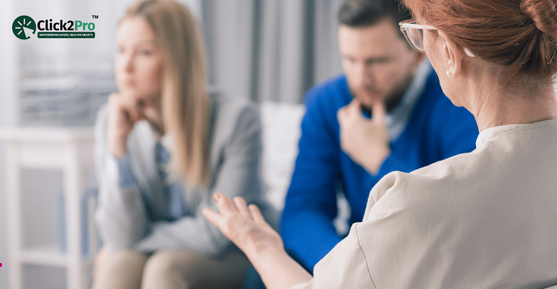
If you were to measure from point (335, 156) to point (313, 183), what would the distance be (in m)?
0.11

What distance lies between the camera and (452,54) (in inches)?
20.0

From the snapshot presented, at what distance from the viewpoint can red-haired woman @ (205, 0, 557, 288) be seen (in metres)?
0.45

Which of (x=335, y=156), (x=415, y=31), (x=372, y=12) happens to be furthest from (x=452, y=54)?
(x=335, y=156)

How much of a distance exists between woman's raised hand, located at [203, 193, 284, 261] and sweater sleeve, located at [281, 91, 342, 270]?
34cm

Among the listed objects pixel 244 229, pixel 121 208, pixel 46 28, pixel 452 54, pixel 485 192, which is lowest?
pixel 121 208

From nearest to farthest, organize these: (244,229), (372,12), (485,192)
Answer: (485,192) → (244,229) → (372,12)

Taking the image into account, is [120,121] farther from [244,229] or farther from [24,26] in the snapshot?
[244,229]

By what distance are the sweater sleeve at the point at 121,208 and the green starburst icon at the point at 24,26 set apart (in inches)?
14.4

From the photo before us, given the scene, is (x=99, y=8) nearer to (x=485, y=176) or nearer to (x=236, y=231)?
(x=236, y=231)

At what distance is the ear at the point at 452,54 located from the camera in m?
0.50

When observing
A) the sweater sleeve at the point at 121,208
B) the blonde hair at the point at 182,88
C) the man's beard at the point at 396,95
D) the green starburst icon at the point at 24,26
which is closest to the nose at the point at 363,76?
the man's beard at the point at 396,95

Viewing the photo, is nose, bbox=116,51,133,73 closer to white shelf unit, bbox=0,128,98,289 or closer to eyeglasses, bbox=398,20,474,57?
white shelf unit, bbox=0,128,98,289

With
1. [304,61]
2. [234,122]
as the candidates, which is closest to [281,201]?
[234,122]

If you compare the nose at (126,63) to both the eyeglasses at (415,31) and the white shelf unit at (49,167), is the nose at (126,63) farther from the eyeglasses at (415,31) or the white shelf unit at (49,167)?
the eyeglasses at (415,31)
